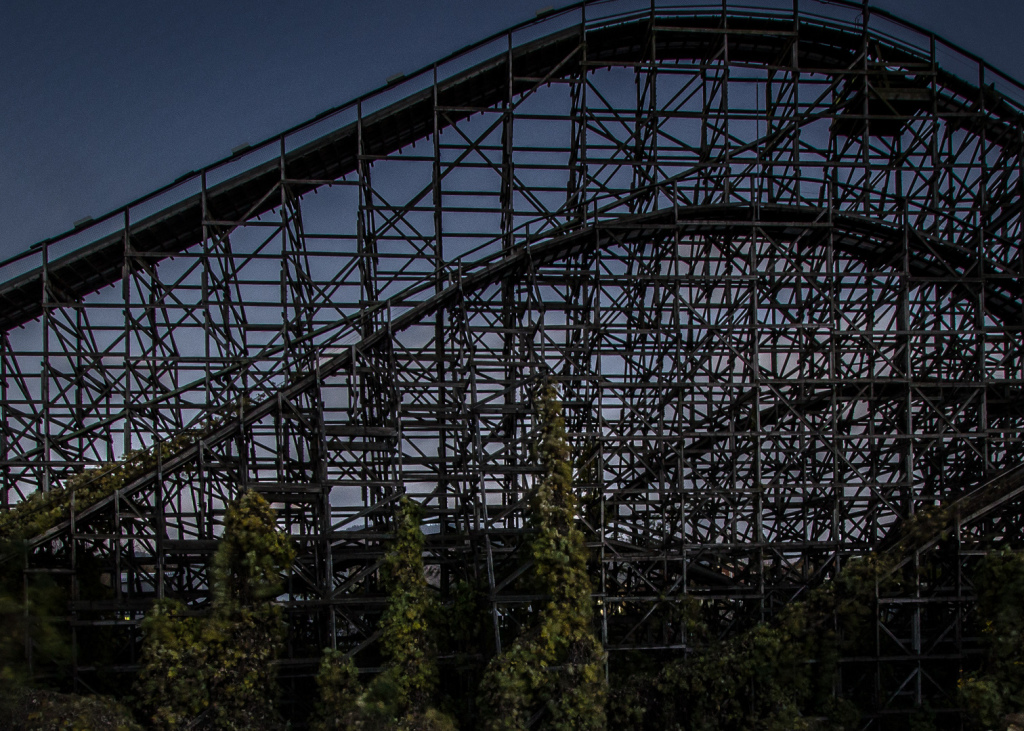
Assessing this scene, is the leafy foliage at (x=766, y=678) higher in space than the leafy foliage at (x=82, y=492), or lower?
lower

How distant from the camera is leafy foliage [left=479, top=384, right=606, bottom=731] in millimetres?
11734

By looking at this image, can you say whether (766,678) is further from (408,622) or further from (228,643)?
(228,643)

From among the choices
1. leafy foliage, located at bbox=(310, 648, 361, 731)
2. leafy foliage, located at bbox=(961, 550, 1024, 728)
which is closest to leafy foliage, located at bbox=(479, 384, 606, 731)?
leafy foliage, located at bbox=(310, 648, 361, 731)

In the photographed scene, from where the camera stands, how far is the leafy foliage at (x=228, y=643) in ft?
37.8

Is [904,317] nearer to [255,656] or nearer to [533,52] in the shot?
[533,52]

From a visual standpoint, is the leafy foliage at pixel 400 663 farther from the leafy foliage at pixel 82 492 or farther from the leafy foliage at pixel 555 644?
the leafy foliage at pixel 82 492

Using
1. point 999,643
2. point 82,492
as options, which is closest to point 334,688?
point 82,492

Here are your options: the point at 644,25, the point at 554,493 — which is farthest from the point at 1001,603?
the point at 644,25

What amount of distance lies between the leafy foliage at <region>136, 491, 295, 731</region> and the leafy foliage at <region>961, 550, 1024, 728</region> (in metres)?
9.77

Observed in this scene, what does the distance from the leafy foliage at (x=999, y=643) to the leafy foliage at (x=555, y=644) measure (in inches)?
203

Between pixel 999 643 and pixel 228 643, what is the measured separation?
10789mm

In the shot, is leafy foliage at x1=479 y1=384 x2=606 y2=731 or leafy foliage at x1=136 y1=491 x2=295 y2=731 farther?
leafy foliage at x1=479 y1=384 x2=606 y2=731

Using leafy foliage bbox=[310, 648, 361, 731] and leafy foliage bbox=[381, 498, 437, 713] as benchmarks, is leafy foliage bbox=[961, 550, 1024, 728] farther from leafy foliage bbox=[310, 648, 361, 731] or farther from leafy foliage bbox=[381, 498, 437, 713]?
leafy foliage bbox=[310, 648, 361, 731]

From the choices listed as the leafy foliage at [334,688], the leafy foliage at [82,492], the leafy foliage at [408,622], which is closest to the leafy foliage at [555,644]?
the leafy foliage at [408,622]
